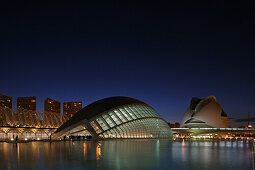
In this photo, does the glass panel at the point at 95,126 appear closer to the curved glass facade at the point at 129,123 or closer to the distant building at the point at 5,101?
the curved glass facade at the point at 129,123

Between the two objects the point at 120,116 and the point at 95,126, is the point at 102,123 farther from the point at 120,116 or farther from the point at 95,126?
the point at 120,116

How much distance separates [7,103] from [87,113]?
13113 centimetres

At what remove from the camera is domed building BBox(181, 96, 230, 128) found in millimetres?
101000

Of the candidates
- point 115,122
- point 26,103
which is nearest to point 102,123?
point 115,122

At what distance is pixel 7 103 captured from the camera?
164m

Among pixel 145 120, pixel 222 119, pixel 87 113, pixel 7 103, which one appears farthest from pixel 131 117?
pixel 7 103

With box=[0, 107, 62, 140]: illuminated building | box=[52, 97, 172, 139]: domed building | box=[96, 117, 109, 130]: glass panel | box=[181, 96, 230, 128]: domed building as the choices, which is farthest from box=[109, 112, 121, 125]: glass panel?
box=[181, 96, 230, 128]: domed building

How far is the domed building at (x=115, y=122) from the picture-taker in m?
48.1

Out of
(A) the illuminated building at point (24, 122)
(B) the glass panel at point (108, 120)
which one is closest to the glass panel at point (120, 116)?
(B) the glass panel at point (108, 120)

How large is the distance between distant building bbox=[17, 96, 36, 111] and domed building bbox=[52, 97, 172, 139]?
152578 mm

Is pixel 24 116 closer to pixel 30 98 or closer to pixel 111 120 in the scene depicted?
pixel 111 120

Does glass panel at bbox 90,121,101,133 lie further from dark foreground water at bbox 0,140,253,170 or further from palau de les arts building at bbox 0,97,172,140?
dark foreground water at bbox 0,140,253,170

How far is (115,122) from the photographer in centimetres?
4947

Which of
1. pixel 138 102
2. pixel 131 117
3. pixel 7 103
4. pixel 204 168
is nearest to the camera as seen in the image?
pixel 204 168
